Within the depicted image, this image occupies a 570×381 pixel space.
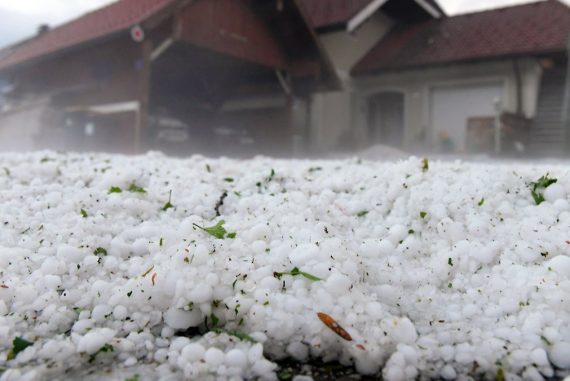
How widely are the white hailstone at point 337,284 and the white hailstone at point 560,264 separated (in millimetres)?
592

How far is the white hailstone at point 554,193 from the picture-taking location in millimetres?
1672

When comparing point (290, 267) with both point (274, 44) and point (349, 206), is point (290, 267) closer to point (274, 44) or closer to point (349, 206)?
point (349, 206)

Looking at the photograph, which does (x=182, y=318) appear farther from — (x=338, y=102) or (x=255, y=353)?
(x=338, y=102)

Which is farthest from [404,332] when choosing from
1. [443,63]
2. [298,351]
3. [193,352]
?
[443,63]

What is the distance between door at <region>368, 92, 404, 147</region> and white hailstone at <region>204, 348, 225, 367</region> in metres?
10.1

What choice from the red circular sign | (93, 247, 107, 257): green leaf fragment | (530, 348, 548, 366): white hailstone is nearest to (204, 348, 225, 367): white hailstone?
(93, 247, 107, 257): green leaf fragment

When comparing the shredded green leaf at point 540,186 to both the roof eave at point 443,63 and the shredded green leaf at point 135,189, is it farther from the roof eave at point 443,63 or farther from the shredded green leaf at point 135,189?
the roof eave at point 443,63

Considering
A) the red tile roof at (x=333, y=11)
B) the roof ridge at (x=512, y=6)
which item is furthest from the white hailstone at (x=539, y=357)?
the roof ridge at (x=512, y=6)

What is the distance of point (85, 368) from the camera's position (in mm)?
997

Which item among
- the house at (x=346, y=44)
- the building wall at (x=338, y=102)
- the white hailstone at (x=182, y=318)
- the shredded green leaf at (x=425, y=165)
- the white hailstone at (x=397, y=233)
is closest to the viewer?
the white hailstone at (x=182, y=318)

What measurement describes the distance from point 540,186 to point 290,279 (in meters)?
1.17

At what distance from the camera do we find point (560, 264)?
125 centimetres

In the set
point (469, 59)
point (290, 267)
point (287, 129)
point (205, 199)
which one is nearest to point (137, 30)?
point (287, 129)

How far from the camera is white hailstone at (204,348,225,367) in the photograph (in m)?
0.98
